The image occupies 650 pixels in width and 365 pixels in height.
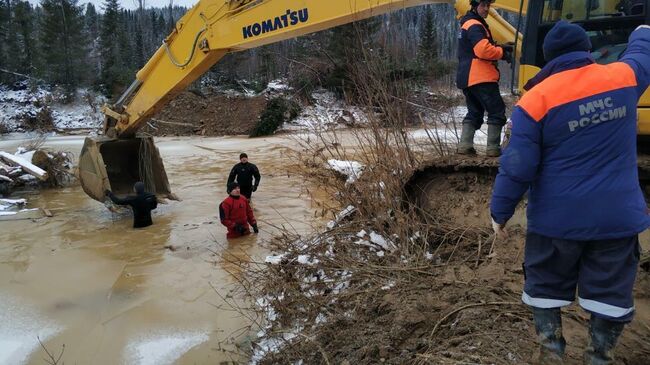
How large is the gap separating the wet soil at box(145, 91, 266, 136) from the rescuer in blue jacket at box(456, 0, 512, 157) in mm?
21922

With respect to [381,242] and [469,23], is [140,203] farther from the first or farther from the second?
[469,23]

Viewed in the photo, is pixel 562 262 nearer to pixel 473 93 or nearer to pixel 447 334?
pixel 447 334

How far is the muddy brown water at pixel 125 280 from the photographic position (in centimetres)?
467

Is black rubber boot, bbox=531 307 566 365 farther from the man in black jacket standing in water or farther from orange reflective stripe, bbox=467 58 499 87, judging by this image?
the man in black jacket standing in water

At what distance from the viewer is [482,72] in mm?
4840

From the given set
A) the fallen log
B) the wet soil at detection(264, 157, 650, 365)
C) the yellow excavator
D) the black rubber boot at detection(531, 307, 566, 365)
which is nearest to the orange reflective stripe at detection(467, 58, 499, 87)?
the yellow excavator

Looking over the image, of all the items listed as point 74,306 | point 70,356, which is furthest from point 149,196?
point 70,356

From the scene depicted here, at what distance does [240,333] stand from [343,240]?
1353 mm

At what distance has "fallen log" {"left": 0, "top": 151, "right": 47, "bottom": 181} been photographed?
11977 millimetres

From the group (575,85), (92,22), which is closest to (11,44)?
(92,22)

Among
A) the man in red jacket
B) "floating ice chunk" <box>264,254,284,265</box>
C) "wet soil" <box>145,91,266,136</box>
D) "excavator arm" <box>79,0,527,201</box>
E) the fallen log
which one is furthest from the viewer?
"wet soil" <box>145,91,266,136</box>

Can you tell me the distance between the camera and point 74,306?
5578 mm

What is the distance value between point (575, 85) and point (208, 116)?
2792 cm

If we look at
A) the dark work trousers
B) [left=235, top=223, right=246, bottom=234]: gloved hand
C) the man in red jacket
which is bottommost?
[left=235, top=223, right=246, bottom=234]: gloved hand
